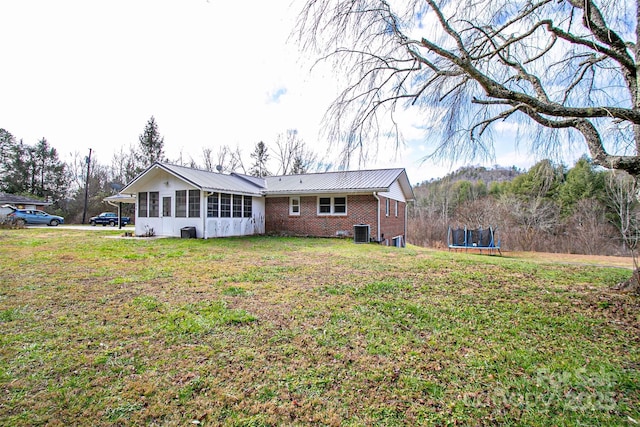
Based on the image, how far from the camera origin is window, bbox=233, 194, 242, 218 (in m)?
15.4

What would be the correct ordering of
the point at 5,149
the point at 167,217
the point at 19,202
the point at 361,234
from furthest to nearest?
the point at 5,149
the point at 19,202
the point at 167,217
the point at 361,234

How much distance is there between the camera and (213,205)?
1416cm

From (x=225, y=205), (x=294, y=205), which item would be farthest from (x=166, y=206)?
(x=294, y=205)

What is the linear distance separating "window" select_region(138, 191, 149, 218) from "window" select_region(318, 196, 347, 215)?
Result: 916 cm

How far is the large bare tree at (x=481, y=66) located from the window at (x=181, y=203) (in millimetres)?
11730

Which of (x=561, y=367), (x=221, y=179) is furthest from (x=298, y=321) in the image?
(x=221, y=179)

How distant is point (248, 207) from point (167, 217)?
4058mm

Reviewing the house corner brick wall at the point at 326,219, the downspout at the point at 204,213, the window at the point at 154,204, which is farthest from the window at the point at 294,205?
the window at the point at 154,204

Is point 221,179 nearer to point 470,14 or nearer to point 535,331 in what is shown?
point 470,14

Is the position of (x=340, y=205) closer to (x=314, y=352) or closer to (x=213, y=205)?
(x=213, y=205)

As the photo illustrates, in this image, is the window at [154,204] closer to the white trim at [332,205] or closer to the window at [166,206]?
the window at [166,206]

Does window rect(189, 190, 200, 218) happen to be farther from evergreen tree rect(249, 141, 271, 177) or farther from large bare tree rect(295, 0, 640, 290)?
evergreen tree rect(249, 141, 271, 177)

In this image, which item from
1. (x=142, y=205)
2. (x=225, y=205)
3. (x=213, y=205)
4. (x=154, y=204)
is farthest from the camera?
(x=142, y=205)

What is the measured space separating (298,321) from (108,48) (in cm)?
689
